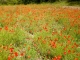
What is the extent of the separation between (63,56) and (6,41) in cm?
225

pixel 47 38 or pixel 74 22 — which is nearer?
pixel 47 38

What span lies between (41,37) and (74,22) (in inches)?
165

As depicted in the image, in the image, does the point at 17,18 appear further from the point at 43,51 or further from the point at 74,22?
the point at 43,51

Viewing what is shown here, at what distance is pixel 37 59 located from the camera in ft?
23.0

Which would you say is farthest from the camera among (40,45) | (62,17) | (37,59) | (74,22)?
(62,17)

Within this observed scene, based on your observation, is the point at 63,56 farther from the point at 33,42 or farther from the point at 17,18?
the point at 17,18

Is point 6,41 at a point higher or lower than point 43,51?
higher

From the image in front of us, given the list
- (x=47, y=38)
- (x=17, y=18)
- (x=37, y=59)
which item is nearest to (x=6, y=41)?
(x=37, y=59)

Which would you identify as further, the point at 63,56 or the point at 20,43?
the point at 20,43

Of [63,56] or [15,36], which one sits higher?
[15,36]

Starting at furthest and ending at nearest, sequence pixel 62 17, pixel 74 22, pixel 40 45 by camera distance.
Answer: pixel 62 17 < pixel 74 22 < pixel 40 45

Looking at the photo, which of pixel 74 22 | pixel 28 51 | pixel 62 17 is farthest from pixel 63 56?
pixel 62 17

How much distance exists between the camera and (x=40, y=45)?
771 centimetres

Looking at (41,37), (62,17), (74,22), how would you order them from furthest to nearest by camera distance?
1. (62,17)
2. (74,22)
3. (41,37)
